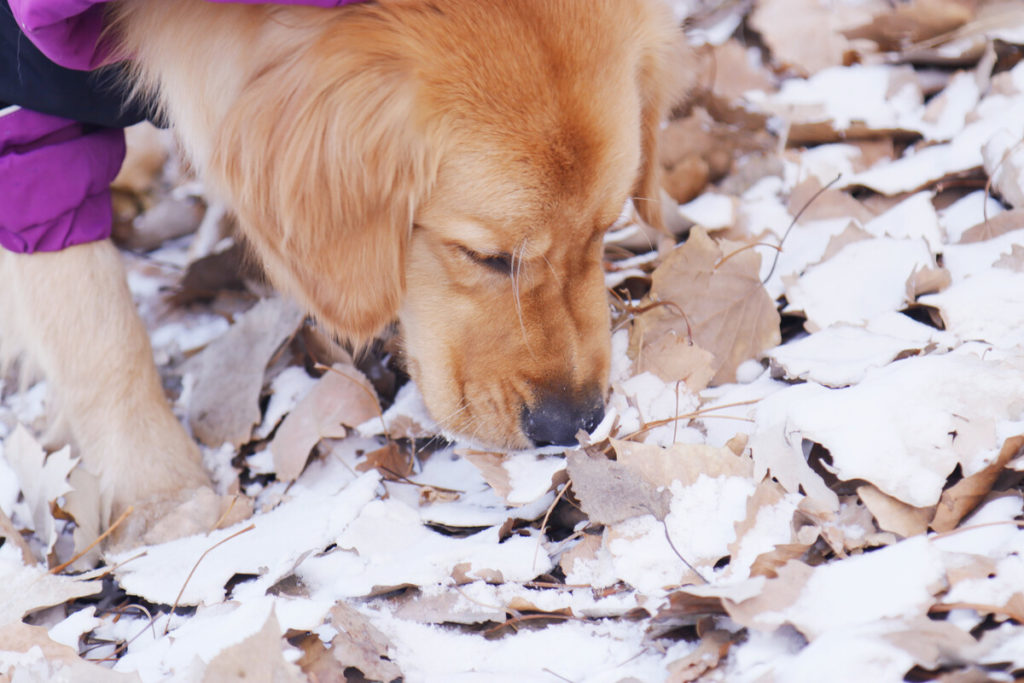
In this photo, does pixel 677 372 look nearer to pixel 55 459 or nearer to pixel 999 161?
pixel 999 161

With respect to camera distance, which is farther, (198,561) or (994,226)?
(994,226)

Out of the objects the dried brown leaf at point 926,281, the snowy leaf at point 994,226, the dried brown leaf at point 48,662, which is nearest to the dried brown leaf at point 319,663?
the dried brown leaf at point 48,662

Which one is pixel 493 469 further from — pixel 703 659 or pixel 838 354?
pixel 838 354

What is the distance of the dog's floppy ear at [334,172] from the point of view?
5.77ft

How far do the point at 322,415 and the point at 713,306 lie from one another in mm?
1046

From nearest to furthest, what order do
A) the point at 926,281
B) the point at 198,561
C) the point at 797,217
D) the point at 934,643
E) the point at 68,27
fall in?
the point at 934,643 < the point at 68,27 < the point at 198,561 < the point at 926,281 < the point at 797,217

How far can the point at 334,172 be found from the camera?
182cm

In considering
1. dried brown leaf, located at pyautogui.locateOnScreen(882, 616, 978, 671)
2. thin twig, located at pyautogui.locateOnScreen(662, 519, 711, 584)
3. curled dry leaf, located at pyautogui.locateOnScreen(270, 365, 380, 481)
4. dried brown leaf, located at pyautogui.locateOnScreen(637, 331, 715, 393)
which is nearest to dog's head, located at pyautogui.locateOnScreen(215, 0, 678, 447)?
dried brown leaf, located at pyautogui.locateOnScreen(637, 331, 715, 393)

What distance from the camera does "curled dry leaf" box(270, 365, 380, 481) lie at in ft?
7.16

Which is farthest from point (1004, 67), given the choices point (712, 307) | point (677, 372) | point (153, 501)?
point (153, 501)

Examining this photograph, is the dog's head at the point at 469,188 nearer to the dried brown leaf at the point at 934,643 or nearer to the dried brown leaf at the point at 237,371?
the dried brown leaf at the point at 237,371

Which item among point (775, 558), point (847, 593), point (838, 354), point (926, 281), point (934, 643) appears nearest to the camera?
point (934, 643)

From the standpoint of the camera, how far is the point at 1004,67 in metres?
2.91

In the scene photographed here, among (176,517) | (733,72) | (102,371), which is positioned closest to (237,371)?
(102,371)
